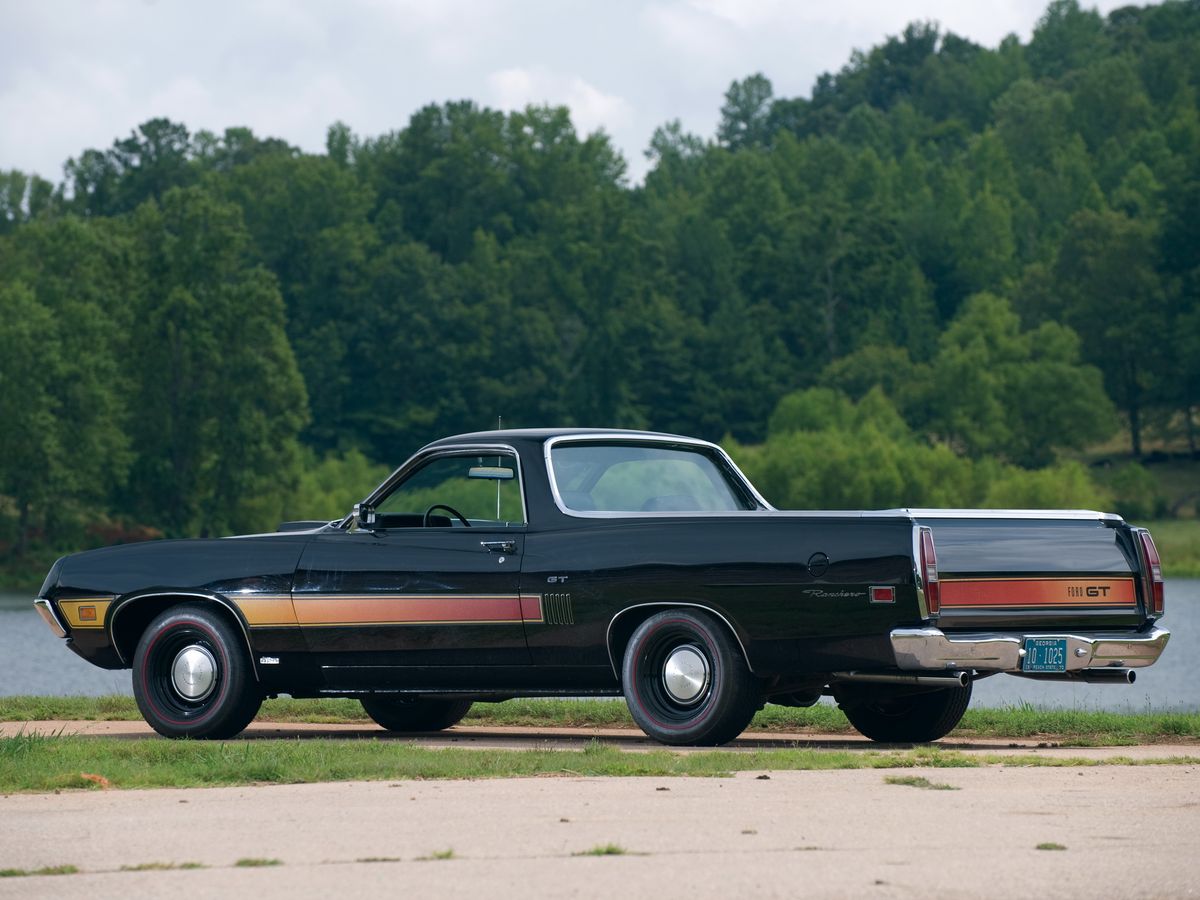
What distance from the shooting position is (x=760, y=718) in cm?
1362

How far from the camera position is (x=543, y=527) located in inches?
463

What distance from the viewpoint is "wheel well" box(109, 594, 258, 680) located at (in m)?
12.5

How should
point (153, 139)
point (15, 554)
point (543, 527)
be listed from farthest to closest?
point (153, 139) → point (15, 554) → point (543, 527)

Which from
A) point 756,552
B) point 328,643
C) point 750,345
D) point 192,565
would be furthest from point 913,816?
point 750,345

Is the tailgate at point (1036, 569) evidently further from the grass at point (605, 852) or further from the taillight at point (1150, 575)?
the grass at point (605, 852)

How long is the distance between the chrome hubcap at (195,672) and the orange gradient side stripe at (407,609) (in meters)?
0.63

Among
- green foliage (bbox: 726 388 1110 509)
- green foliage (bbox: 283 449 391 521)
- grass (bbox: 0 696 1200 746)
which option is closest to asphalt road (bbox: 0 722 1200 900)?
grass (bbox: 0 696 1200 746)

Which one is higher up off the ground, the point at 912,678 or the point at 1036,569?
the point at 1036,569

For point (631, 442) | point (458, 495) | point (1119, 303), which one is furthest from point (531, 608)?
point (1119, 303)

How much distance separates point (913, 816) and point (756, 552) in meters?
2.92

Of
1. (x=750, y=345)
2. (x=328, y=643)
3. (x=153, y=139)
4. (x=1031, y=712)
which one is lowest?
(x=1031, y=712)

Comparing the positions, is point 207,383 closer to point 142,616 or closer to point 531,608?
point 142,616

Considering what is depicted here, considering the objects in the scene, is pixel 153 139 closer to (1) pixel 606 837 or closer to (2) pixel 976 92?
(2) pixel 976 92

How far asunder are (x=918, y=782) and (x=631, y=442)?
12.2ft
